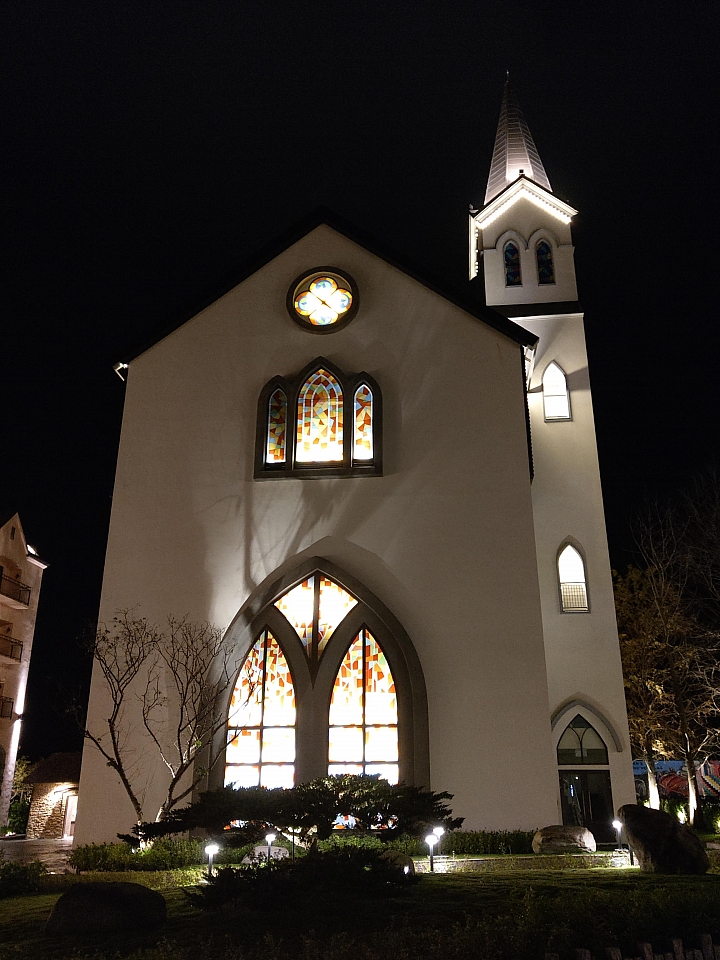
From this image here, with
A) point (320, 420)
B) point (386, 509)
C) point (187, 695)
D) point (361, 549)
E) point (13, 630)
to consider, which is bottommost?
point (187, 695)

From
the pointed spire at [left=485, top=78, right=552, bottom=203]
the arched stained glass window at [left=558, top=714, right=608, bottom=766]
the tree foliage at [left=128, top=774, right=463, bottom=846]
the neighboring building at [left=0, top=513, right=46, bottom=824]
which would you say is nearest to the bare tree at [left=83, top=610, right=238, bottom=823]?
the tree foliage at [left=128, top=774, right=463, bottom=846]

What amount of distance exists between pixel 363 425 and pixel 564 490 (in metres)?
6.66

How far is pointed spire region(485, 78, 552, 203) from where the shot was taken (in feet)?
91.1

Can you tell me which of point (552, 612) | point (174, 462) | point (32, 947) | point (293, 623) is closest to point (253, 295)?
point (174, 462)

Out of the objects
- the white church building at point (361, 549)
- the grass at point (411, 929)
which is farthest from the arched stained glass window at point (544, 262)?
the grass at point (411, 929)

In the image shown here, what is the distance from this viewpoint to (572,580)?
20.6 m

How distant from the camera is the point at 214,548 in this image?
1659 centimetres

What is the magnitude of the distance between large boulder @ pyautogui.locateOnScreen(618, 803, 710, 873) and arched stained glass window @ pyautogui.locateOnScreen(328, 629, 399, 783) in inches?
174

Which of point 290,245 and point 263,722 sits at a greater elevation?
point 290,245

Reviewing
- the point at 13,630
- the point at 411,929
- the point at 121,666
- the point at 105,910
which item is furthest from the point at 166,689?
the point at 13,630

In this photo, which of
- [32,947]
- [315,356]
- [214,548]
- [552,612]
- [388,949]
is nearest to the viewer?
[388,949]

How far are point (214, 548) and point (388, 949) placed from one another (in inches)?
398

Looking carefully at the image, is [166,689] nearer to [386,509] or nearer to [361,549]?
[361,549]

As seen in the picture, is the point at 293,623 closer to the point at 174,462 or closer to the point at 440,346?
the point at 174,462
